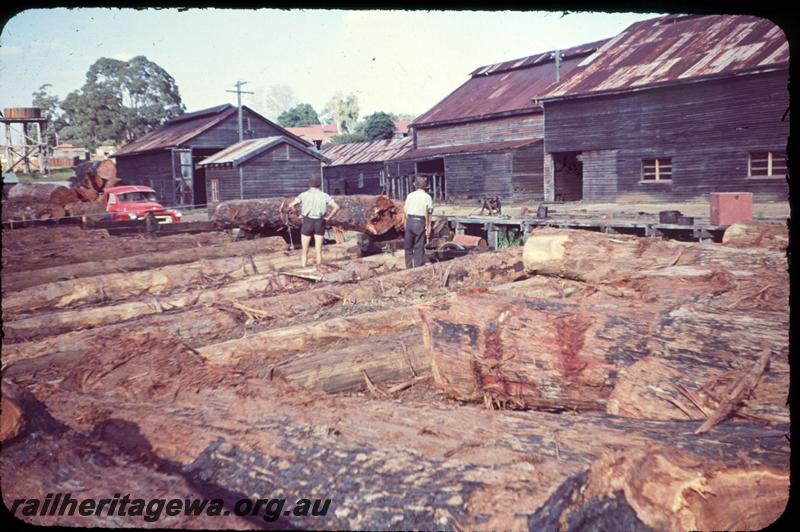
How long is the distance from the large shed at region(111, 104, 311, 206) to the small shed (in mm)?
1739

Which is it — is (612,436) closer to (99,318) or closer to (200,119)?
(99,318)

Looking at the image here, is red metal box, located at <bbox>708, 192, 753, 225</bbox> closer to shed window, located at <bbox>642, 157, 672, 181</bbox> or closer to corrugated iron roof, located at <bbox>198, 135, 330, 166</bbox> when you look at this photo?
shed window, located at <bbox>642, 157, 672, 181</bbox>

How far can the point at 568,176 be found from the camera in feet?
92.0

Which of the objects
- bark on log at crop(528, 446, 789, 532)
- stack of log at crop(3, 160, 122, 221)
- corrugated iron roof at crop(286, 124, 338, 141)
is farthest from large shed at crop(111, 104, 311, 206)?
bark on log at crop(528, 446, 789, 532)

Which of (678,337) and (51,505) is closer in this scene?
(51,505)

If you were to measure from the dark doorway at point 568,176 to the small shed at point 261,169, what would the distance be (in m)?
12.4

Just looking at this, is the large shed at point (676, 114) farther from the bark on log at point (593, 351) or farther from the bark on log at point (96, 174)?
the bark on log at point (96, 174)

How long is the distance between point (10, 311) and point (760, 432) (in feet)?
30.2

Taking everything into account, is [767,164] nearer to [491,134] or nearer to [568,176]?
[568,176]

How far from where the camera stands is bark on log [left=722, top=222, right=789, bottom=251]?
787 cm

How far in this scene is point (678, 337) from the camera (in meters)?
4.39

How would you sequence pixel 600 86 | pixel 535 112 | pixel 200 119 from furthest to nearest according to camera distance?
pixel 200 119
pixel 535 112
pixel 600 86

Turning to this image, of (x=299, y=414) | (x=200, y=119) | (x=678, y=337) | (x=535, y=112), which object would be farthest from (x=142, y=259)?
(x=200, y=119)

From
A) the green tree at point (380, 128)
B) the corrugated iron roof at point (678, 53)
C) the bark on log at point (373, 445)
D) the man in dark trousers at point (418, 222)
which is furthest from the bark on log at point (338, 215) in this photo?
the green tree at point (380, 128)
